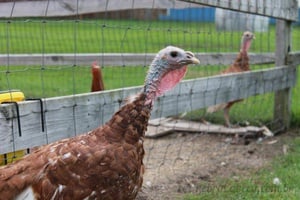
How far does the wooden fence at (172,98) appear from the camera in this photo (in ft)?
11.5

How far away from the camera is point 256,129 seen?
6715mm

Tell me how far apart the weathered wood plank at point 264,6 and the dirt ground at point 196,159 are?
1.38 metres

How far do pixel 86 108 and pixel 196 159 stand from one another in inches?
81.7

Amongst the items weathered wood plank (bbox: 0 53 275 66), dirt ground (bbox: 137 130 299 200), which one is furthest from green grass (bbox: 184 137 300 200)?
weathered wood plank (bbox: 0 53 275 66)

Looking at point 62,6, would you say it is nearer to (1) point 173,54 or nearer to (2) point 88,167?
(1) point 173,54

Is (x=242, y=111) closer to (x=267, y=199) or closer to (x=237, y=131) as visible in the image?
(x=237, y=131)

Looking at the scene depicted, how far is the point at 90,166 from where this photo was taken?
9.82 ft

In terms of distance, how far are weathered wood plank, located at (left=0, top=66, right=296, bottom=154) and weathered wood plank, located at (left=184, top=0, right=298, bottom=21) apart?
690 mm

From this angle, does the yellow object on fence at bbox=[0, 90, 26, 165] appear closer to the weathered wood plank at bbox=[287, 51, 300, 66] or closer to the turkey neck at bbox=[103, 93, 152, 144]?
the turkey neck at bbox=[103, 93, 152, 144]

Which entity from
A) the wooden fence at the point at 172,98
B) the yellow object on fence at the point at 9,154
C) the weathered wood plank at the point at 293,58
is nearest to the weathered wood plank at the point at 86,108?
the wooden fence at the point at 172,98

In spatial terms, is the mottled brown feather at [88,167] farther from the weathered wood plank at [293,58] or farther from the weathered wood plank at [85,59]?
the weathered wood plank at [293,58]

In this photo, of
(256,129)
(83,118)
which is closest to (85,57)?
(256,129)

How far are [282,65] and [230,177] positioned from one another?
213 centimetres

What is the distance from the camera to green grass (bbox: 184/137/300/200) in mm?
4516
